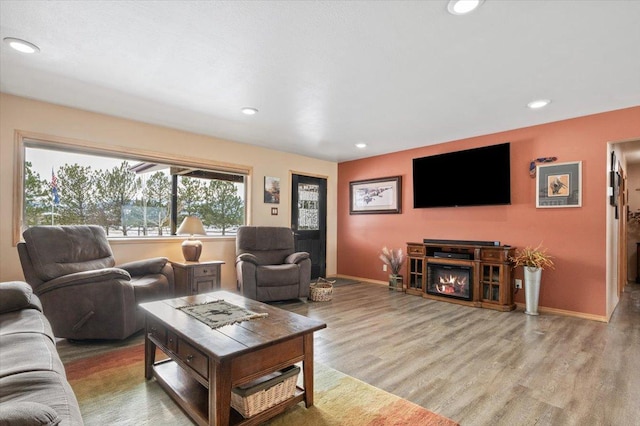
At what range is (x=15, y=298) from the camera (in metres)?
2.04

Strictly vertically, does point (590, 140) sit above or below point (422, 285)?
above

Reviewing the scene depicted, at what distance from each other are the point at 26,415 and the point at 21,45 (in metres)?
2.67

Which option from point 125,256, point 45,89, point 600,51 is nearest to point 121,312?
point 125,256

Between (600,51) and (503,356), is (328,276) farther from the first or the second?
(600,51)

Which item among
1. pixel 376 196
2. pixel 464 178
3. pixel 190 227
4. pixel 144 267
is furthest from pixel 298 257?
pixel 464 178

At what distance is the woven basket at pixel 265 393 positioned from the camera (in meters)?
1.64

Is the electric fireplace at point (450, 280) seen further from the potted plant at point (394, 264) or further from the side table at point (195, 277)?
the side table at point (195, 277)

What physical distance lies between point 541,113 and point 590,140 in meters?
0.67

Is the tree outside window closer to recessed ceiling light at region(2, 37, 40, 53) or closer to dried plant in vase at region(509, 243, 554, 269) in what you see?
recessed ceiling light at region(2, 37, 40, 53)

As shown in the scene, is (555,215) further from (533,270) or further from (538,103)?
(538,103)

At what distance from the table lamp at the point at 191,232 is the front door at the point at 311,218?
6.64ft

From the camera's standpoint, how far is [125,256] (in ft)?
12.8

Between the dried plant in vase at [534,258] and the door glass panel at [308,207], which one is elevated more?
the door glass panel at [308,207]

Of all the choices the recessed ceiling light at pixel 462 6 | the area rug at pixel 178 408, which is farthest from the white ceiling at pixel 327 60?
the area rug at pixel 178 408
